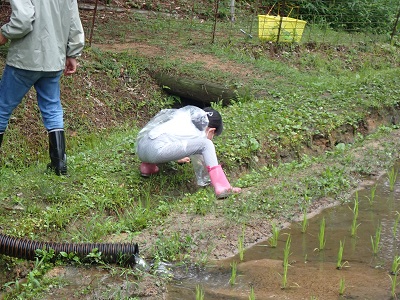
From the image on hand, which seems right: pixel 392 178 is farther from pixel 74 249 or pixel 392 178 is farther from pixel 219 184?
pixel 74 249

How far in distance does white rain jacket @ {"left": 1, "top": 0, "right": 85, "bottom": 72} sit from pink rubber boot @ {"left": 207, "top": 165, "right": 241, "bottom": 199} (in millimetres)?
1675

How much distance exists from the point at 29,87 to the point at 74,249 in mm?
2015

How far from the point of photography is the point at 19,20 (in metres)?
6.04

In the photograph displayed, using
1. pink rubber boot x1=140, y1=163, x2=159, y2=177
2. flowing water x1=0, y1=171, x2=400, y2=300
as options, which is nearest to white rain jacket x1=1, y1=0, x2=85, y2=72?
pink rubber boot x1=140, y1=163, x2=159, y2=177

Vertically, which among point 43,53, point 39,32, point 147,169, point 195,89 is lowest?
point 195,89

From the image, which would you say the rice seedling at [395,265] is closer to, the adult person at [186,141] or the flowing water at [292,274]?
the flowing water at [292,274]

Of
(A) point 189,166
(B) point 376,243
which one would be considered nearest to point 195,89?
(A) point 189,166

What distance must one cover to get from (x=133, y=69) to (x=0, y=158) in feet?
10.5

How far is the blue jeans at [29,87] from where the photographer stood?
634 centimetres

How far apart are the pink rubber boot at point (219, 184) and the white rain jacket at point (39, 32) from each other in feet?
5.50

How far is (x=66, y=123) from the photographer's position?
9.29 m

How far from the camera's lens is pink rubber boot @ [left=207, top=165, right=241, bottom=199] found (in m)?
6.37

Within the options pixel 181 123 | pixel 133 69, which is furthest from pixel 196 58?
pixel 181 123

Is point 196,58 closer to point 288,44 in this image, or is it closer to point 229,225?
point 288,44
